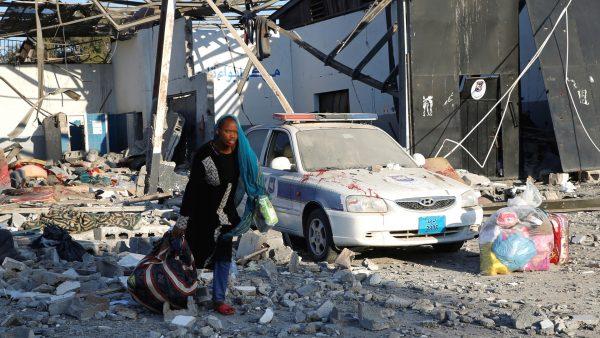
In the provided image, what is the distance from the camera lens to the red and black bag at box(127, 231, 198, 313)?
259 inches

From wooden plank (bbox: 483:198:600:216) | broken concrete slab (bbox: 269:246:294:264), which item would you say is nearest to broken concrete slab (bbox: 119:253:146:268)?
broken concrete slab (bbox: 269:246:294:264)

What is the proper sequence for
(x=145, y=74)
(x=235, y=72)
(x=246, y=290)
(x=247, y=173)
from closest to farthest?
(x=247, y=173) < (x=246, y=290) < (x=235, y=72) < (x=145, y=74)

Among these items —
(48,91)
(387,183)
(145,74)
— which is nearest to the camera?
(387,183)

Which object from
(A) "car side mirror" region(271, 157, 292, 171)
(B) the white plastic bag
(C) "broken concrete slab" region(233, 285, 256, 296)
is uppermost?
(A) "car side mirror" region(271, 157, 292, 171)

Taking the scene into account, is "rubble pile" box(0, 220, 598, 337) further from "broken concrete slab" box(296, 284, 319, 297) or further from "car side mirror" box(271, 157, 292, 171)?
"car side mirror" box(271, 157, 292, 171)

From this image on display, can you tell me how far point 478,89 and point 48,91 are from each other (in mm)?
15213

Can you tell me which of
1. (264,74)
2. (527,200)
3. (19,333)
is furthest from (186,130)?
(19,333)

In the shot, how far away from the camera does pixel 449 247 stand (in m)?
9.83

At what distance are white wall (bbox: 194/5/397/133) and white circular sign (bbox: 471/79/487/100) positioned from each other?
4587 millimetres

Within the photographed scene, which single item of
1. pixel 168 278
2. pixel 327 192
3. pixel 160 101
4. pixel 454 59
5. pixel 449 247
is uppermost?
pixel 454 59

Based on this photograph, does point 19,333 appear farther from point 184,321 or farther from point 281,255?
point 281,255

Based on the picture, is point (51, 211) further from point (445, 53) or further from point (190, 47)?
point (190, 47)

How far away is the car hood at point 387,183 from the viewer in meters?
9.00

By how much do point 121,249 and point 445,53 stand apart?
891 cm
